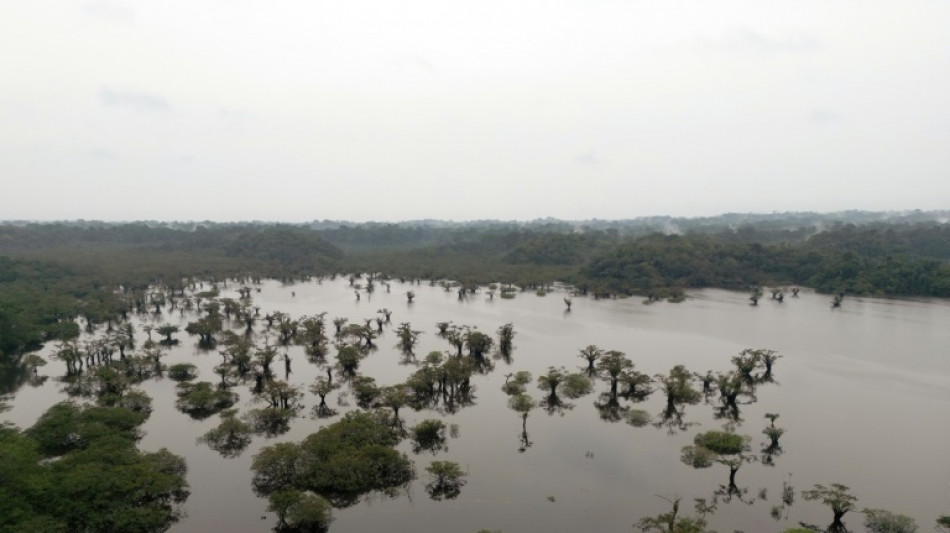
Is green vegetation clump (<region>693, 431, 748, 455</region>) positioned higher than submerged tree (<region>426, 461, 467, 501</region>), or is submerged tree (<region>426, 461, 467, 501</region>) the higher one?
green vegetation clump (<region>693, 431, 748, 455</region>)

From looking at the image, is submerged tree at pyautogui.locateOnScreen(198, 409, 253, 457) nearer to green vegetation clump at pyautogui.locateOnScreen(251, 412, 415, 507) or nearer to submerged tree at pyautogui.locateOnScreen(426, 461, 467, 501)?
green vegetation clump at pyautogui.locateOnScreen(251, 412, 415, 507)

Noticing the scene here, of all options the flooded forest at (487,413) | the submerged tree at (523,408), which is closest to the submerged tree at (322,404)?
the flooded forest at (487,413)

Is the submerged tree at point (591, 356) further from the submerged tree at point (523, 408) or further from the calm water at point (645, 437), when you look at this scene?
the submerged tree at point (523, 408)

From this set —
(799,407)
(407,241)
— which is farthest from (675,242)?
(407,241)

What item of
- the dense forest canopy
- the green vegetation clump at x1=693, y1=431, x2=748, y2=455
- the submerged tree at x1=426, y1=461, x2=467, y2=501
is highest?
the dense forest canopy

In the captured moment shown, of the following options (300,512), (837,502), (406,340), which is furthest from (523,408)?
(406,340)

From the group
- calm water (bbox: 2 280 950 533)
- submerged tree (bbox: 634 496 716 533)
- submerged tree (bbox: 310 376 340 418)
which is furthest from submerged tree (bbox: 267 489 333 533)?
submerged tree (bbox: 634 496 716 533)

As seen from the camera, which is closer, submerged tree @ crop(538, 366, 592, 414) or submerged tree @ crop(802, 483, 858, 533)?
submerged tree @ crop(802, 483, 858, 533)

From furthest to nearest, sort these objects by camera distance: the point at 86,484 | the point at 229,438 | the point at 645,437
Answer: the point at 645,437 → the point at 229,438 → the point at 86,484

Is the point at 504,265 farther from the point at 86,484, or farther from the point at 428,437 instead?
the point at 86,484
